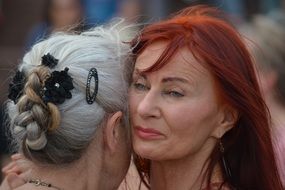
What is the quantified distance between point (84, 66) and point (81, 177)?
409mm

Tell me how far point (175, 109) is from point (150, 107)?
9 cm

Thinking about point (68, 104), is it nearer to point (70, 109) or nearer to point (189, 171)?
point (70, 109)

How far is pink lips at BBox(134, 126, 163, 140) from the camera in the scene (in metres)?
3.03

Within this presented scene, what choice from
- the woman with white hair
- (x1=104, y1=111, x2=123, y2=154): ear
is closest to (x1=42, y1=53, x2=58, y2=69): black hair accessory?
the woman with white hair

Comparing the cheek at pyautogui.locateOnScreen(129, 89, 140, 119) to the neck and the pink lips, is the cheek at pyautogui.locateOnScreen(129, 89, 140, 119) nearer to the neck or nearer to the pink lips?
the pink lips

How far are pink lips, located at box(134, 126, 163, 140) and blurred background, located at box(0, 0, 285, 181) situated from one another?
2.79m

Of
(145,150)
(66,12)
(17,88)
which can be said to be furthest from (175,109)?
(66,12)

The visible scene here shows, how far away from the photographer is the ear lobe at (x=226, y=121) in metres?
3.12

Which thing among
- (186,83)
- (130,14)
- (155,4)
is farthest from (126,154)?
(155,4)

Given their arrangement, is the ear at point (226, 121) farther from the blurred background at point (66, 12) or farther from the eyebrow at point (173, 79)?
the blurred background at point (66, 12)

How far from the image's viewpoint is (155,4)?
6.86 m

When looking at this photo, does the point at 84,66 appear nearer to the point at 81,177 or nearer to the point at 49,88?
the point at 49,88

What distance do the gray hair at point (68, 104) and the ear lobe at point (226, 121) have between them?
0.37m

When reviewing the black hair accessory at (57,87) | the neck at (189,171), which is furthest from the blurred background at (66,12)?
the black hair accessory at (57,87)
